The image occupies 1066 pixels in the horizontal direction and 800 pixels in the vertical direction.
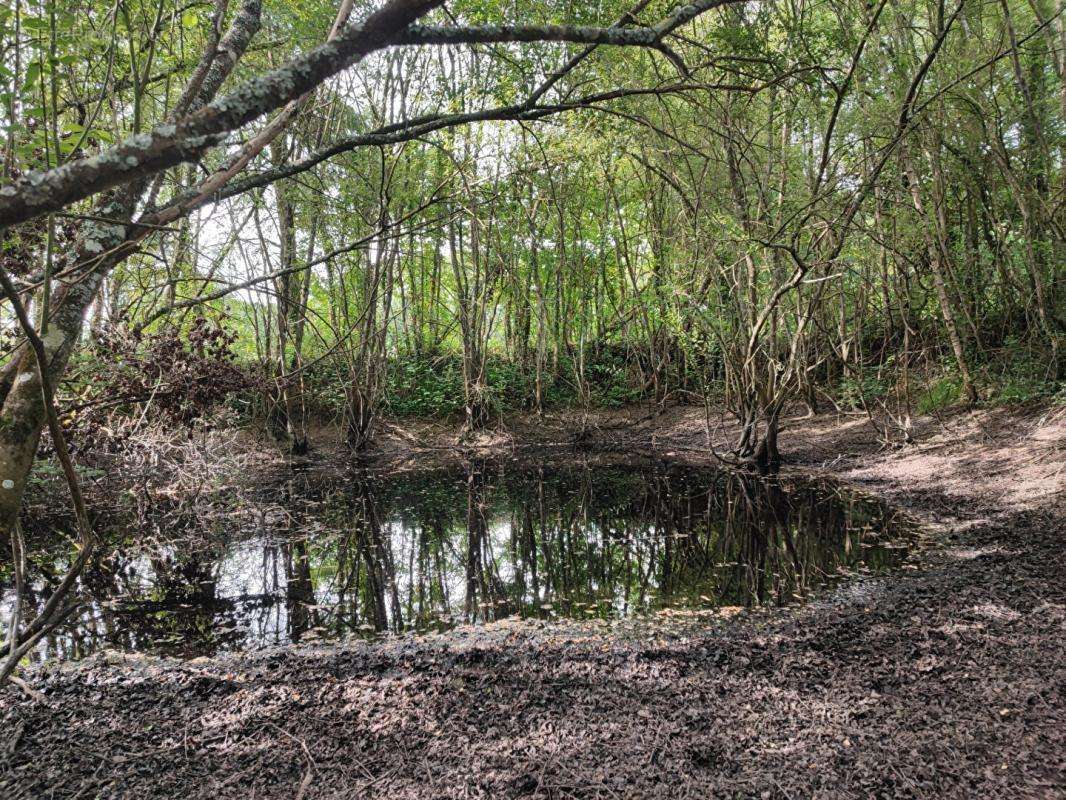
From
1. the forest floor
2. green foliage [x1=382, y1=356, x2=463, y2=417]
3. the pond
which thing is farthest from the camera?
green foliage [x1=382, y1=356, x2=463, y2=417]

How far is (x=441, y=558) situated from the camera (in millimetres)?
5801

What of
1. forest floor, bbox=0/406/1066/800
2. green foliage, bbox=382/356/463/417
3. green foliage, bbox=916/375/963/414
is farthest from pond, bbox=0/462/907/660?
green foliage, bbox=382/356/463/417

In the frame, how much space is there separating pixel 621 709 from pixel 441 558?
336 centimetres

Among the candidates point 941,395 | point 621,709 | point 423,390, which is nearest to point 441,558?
point 621,709

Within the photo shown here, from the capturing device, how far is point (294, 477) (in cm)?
988

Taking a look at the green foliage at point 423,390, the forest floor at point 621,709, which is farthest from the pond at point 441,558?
the green foliage at point 423,390

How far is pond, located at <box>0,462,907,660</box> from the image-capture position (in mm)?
4211

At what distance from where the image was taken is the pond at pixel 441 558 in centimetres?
421

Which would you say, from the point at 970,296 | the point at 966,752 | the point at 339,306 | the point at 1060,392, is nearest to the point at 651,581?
the point at 966,752

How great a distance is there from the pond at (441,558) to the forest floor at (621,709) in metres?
0.41

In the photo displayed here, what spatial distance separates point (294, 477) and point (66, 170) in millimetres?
9241

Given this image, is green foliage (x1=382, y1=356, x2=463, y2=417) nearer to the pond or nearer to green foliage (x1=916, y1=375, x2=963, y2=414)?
the pond

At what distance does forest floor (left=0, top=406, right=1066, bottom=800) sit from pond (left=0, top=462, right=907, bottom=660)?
0.41 metres

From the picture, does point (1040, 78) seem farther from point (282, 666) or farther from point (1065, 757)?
point (282, 666)
